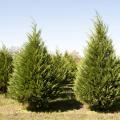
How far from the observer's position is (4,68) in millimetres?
24469

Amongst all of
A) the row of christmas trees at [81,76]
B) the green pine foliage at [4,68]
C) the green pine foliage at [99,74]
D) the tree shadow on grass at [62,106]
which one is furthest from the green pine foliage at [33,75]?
the green pine foliage at [4,68]

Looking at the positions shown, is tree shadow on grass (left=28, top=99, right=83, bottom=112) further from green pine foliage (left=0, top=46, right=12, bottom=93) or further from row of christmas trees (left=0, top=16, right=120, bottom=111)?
green pine foliage (left=0, top=46, right=12, bottom=93)

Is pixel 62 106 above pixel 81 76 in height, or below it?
below

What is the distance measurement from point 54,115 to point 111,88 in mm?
3756

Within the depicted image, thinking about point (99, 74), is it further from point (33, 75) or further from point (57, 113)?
point (33, 75)

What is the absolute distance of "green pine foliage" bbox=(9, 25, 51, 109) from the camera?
17.9 meters

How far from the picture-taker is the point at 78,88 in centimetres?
1823

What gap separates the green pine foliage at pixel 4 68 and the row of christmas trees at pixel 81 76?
18.0ft

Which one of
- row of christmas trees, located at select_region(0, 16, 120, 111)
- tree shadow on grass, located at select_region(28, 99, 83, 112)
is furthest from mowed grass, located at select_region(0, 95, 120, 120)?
row of christmas trees, located at select_region(0, 16, 120, 111)

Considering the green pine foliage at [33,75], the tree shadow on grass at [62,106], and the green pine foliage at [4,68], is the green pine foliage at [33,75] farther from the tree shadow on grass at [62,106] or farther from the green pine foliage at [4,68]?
the green pine foliage at [4,68]

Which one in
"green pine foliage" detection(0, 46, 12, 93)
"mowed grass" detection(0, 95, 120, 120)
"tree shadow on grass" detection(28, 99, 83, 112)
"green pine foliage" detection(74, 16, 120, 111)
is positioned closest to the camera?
"mowed grass" detection(0, 95, 120, 120)

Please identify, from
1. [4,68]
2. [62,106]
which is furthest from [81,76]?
[4,68]

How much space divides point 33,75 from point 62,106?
3001 mm

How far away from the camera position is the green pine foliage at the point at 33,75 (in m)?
17.9
